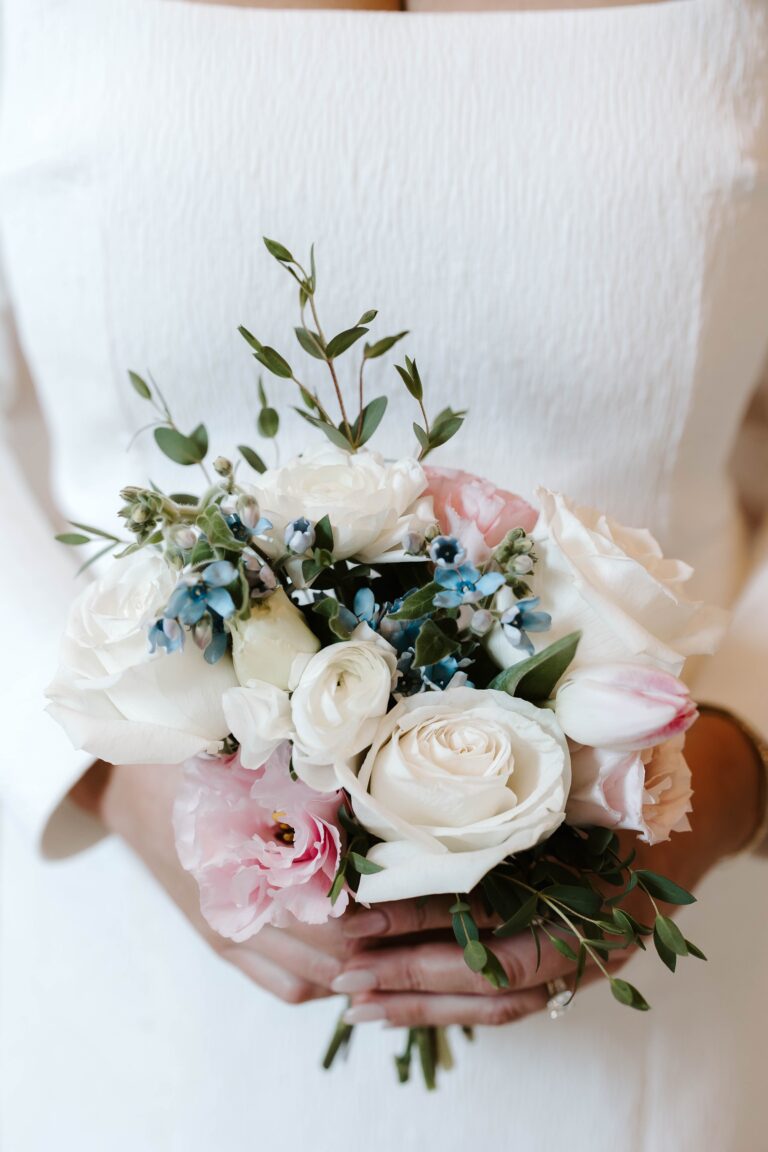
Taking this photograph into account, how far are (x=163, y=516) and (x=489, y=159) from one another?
0.40 meters

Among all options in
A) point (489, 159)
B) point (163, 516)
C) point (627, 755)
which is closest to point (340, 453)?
point (163, 516)

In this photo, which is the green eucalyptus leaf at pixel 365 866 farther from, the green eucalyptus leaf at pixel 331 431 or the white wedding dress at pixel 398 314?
the white wedding dress at pixel 398 314

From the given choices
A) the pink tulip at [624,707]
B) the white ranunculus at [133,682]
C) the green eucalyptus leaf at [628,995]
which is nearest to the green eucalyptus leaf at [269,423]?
the white ranunculus at [133,682]

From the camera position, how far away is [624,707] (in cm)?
39

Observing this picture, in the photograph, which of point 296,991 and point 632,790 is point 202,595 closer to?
point 632,790

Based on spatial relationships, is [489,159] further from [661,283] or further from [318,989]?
[318,989]

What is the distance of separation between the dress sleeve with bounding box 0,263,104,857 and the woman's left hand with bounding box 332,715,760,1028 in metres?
0.26

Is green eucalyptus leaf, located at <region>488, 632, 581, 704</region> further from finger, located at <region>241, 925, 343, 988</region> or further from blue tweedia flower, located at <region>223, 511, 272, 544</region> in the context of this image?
finger, located at <region>241, 925, 343, 988</region>

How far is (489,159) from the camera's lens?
2.11 ft

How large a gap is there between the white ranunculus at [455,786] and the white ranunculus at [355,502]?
0.25ft

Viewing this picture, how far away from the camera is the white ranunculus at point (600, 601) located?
15.9 inches

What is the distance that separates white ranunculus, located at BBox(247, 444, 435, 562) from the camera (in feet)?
1.37

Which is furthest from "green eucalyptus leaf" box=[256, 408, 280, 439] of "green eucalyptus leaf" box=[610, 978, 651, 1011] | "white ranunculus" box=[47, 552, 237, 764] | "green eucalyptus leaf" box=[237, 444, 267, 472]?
"green eucalyptus leaf" box=[610, 978, 651, 1011]

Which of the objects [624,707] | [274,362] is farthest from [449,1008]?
[274,362]
